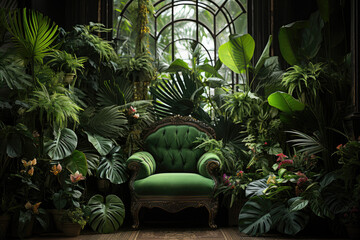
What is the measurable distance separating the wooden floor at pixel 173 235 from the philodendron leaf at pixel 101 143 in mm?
801

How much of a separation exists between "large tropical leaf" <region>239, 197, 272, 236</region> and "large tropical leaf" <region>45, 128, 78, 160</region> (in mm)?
1696

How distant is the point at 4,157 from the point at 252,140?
98.5 inches

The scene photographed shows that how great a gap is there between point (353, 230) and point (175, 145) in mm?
2046

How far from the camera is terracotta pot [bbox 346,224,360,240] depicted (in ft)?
11.4

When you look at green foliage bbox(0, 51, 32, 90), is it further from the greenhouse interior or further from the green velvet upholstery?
the green velvet upholstery

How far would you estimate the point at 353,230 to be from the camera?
11.5 ft

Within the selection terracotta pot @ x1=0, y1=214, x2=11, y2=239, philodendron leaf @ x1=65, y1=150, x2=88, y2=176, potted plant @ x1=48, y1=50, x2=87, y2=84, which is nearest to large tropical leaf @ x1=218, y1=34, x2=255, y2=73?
potted plant @ x1=48, y1=50, x2=87, y2=84

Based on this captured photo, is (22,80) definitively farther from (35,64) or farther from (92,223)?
(92,223)

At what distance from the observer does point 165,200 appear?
4.04m

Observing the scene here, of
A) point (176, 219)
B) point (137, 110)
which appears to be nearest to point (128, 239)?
point (176, 219)

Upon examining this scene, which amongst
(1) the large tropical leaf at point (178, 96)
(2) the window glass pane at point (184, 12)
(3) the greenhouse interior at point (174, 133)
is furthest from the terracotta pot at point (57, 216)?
(2) the window glass pane at point (184, 12)

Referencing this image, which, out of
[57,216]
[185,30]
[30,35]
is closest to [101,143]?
[57,216]

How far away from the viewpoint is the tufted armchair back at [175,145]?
4617mm

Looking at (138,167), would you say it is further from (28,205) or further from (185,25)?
(185,25)
